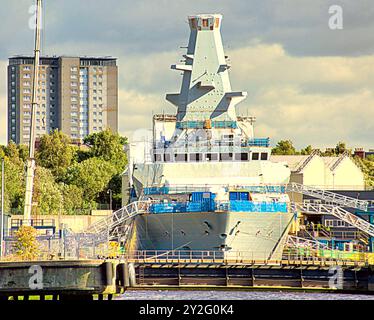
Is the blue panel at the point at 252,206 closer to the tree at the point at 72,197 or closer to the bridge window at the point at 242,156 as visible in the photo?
the bridge window at the point at 242,156

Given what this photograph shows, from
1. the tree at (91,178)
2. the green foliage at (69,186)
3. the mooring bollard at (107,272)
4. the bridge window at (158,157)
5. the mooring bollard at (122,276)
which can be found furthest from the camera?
the tree at (91,178)

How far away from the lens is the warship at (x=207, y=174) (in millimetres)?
115250

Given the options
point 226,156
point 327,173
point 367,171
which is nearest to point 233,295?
point 226,156

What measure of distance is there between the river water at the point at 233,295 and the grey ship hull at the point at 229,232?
342 inches

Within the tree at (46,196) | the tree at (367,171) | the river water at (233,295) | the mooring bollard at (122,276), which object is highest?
the tree at (367,171)

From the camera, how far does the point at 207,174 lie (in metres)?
124

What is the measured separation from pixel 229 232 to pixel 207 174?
34.2 feet

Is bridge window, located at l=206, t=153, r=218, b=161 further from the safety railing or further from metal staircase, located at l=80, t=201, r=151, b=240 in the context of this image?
the safety railing

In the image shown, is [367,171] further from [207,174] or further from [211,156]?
[207,174]

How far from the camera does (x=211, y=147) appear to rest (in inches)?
4948

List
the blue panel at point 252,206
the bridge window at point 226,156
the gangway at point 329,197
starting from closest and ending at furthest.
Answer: the blue panel at point 252,206, the gangway at point 329,197, the bridge window at point 226,156

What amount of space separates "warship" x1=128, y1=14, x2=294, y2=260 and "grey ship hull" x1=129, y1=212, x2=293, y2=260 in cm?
7

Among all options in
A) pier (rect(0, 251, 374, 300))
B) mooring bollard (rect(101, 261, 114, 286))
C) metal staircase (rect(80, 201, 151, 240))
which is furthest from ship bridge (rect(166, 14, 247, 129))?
mooring bollard (rect(101, 261, 114, 286))

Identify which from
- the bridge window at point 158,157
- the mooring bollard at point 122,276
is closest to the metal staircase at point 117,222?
the bridge window at point 158,157
